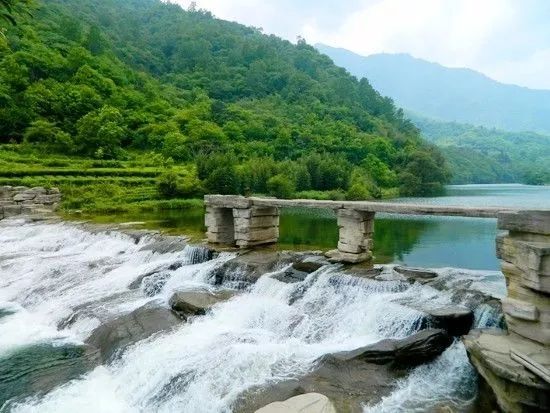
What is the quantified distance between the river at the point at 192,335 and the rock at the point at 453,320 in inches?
10.9

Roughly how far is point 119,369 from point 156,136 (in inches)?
1651

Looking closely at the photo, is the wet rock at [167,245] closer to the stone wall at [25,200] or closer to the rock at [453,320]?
the rock at [453,320]

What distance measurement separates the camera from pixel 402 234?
68.7 feet

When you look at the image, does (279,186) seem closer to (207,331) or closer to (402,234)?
(402,234)

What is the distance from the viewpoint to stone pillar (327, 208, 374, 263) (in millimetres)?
12102

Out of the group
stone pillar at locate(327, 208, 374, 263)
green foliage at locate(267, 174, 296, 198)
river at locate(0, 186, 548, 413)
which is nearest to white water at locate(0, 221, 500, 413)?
river at locate(0, 186, 548, 413)

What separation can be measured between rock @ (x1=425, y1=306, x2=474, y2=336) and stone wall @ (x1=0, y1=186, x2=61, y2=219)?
2422 cm

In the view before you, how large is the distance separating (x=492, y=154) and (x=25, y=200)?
121m

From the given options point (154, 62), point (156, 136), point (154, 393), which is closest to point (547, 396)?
point (154, 393)

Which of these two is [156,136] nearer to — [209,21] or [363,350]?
[363,350]

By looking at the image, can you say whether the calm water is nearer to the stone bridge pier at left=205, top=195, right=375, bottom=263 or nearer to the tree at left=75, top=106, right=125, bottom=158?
the stone bridge pier at left=205, top=195, right=375, bottom=263

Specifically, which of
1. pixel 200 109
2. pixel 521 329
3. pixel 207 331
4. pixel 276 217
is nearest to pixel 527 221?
pixel 521 329

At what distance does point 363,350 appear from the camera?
781cm

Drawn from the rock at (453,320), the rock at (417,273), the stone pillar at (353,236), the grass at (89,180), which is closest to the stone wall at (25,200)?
the grass at (89,180)
